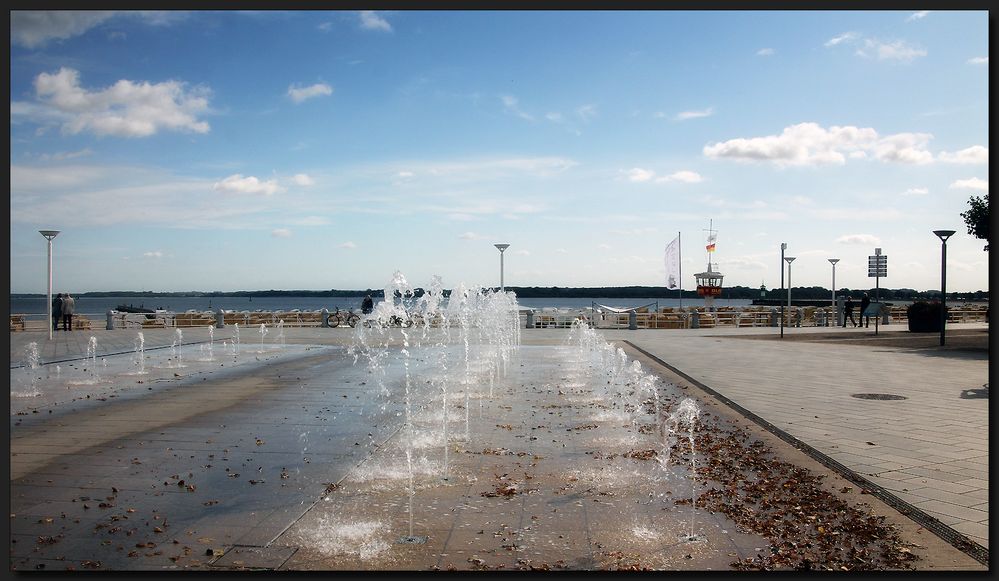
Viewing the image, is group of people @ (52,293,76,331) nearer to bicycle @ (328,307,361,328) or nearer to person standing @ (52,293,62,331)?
person standing @ (52,293,62,331)

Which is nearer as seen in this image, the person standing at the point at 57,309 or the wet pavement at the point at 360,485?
the wet pavement at the point at 360,485

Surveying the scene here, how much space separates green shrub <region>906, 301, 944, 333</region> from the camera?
93.5 feet

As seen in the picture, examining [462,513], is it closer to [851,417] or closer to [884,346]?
[851,417]

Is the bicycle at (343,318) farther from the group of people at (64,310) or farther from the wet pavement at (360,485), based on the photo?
the wet pavement at (360,485)

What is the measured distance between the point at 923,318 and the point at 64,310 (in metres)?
34.5

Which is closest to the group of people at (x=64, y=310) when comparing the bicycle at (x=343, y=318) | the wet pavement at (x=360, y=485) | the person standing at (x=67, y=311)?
the person standing at (x=67, y=311)

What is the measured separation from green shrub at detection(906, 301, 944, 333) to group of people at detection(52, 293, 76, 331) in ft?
111

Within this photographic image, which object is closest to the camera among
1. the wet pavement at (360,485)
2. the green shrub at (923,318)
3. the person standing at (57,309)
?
the wet pavement at (360,485)

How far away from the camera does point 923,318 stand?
28578 mm

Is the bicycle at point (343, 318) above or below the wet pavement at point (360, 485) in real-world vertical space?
above

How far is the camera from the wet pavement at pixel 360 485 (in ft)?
15.1

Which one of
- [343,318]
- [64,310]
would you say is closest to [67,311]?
[64,310]

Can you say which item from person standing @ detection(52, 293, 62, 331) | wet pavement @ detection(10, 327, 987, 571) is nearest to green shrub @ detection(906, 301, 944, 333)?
wet pavement @ detection(10, 327, 987, 571)

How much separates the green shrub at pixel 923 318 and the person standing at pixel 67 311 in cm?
3382
